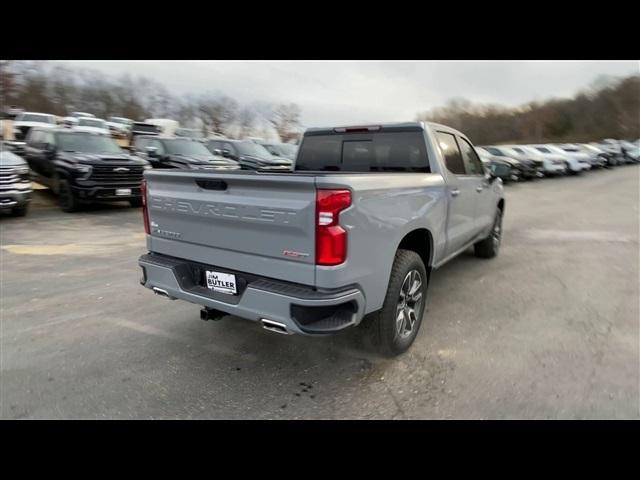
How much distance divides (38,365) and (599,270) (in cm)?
681

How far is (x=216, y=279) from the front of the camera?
3.08 meters

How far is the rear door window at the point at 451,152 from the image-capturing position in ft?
14.2

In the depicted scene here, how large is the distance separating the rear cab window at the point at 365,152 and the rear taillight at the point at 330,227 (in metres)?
1.85

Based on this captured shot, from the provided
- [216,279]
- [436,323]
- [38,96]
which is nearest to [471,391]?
[436,323]

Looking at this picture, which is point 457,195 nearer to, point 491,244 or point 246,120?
point 491,244

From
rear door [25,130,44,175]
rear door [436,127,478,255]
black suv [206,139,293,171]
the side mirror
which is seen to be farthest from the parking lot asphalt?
black suv [206,139,293,171]

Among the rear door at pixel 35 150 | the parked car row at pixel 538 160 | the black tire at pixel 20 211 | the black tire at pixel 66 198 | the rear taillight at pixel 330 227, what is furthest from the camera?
the parked car row at pixel 538 160

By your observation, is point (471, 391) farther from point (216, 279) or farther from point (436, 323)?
point (216, 279)

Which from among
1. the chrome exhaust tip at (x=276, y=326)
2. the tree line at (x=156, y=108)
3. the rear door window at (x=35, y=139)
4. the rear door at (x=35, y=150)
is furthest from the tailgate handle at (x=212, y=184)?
the tree line at (x=156, y=108)

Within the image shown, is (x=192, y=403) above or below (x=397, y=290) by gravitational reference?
below

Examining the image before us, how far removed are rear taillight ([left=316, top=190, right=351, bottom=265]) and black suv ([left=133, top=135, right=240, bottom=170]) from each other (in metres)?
9.56

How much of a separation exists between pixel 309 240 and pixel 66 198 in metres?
9.29

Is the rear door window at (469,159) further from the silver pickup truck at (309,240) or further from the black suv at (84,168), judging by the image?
the black suv at (84,168)

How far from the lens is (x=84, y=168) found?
9.28 metres
